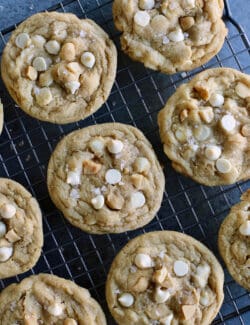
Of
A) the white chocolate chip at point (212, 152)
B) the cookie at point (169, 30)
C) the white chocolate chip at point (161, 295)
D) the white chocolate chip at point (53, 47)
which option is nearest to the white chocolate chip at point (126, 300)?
the white chocolate chip at point (161, 295)

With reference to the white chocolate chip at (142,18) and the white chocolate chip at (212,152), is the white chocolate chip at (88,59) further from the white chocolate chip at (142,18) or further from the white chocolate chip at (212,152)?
the white chocolate chip at (212,152)

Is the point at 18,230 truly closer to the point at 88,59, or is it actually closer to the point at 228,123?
the point at 88,59

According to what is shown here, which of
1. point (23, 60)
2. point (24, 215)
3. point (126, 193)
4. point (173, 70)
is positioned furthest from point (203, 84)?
point (24, 215)

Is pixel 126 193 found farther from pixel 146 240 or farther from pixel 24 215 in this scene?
pixel 24 215

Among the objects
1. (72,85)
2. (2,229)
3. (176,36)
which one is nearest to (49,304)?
(2,229)

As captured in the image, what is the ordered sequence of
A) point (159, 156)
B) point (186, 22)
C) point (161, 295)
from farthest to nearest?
point (159, 156)
point (186, 22)
point (161, 295)
